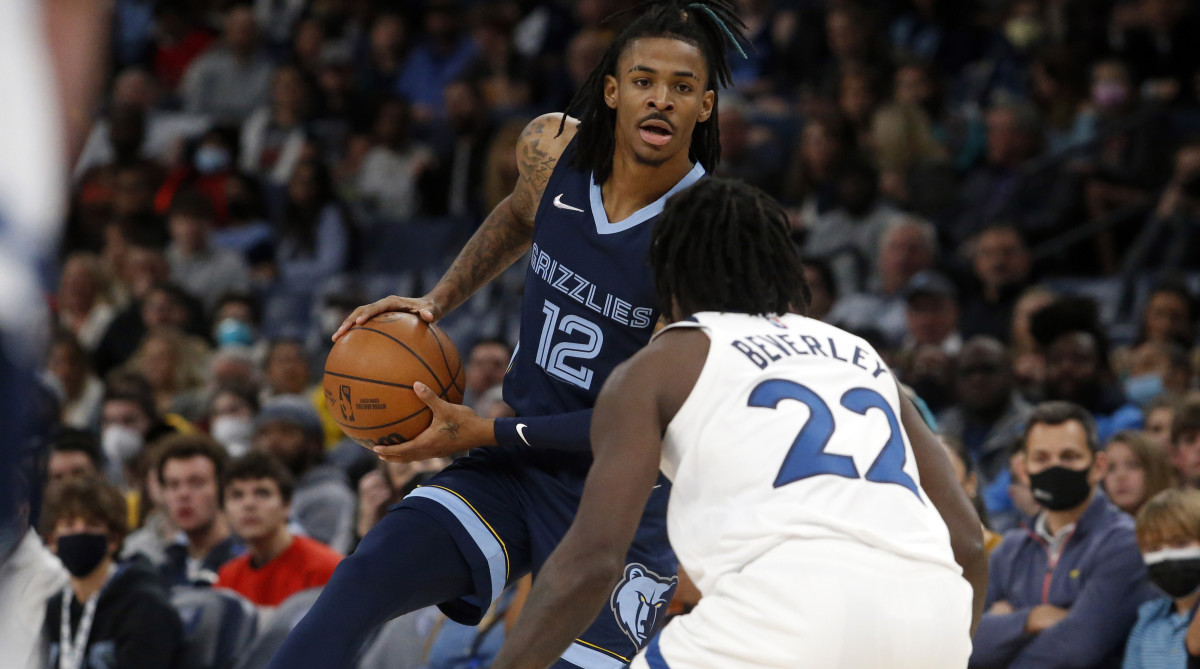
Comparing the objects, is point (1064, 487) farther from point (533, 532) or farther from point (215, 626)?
point (215, 626)

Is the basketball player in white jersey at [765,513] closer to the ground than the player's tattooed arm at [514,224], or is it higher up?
closer to the ground

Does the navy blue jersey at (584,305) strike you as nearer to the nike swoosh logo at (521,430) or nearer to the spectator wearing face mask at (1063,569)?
the nike swoosh logo at (521,430)

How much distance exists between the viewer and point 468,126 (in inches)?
479

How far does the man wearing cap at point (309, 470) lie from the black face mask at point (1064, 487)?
11.2 ft

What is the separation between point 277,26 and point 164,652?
10220 mm

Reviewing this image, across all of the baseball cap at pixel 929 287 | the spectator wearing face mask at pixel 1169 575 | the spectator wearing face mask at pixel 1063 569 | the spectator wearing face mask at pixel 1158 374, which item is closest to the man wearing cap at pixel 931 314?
the baseball cap at pixel 929 287

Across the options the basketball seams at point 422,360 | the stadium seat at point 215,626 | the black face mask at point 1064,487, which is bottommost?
the stadium seat at point 215,626

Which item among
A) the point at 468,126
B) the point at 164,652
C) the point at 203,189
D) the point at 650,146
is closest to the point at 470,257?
the point at 650,146

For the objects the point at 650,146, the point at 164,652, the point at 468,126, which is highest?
the point at 468,126

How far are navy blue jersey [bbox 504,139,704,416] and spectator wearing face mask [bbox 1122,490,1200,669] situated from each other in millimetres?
2371

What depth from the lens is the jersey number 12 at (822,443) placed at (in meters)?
2.91

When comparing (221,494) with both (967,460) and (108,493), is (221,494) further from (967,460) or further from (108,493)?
(967,460)

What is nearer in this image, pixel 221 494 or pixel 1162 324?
pixel 221 494

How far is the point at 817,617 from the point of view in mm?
2828
